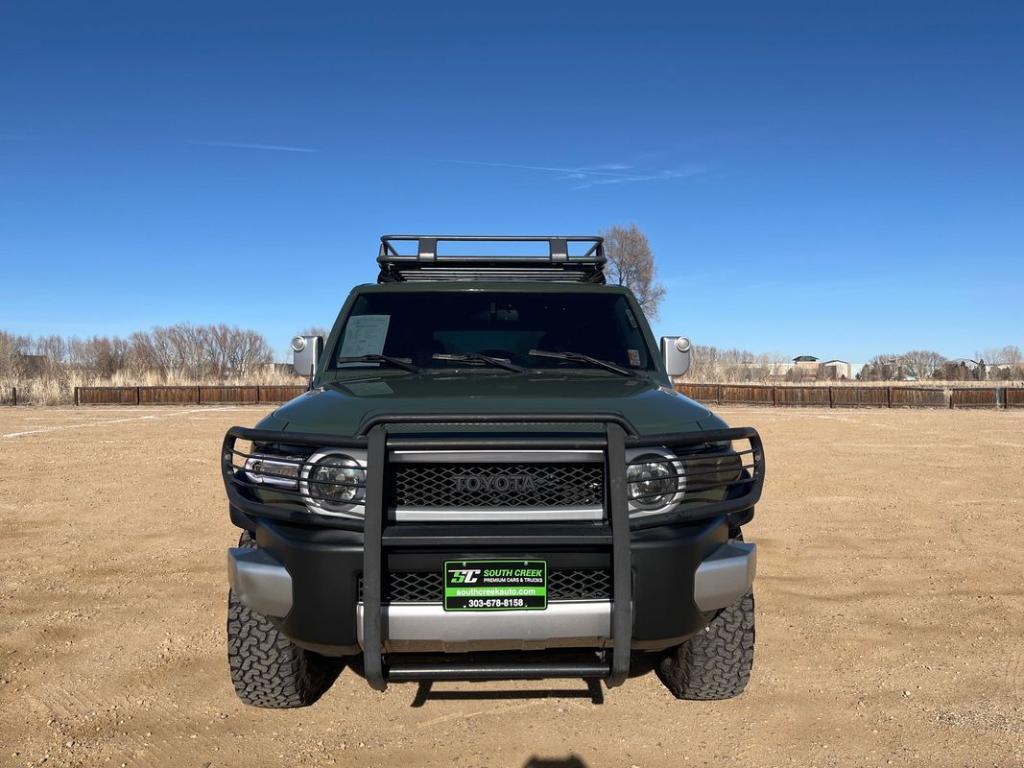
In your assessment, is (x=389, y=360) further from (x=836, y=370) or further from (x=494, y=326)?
(x=836, y=370)

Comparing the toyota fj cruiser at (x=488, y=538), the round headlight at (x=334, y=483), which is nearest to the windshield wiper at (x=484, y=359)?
the toyota fj cruiser at (x=488, y=538)

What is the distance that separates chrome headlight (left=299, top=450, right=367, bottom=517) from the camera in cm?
295

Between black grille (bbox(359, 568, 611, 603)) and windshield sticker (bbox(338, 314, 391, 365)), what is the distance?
1941mm

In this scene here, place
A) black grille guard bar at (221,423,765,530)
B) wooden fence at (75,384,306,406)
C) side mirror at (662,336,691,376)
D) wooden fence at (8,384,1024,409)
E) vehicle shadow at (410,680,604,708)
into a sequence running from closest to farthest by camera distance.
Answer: black grille guard bar at (221,423,765,530), vehicle shadow at (410,680,604,708), side mirror at (662,336,691,376), wooden fence at (8,384,1024,409), wooden fence at (75,384,306,406)

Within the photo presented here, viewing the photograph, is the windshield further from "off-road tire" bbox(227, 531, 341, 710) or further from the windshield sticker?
"off-road tire" bbox(227, 531, 341, 710)

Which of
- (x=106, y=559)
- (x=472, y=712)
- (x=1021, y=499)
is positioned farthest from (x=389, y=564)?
(x=1021, y=499)

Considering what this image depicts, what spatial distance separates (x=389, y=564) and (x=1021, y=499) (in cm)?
872

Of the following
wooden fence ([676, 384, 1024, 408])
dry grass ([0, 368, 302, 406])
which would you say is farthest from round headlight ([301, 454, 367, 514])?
dry grass ([0, 368, 302, 406])

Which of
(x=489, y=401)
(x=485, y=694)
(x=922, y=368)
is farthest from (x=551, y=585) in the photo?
(x=922, y=368)

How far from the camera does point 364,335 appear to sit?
15.3 feet

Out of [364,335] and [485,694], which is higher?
[364,335]

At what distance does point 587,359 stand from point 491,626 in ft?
6.17

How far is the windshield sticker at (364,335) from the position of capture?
15.0 feet

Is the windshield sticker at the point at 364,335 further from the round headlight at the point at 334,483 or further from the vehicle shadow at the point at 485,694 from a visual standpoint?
the vehicle shadow at the point at 485,694
